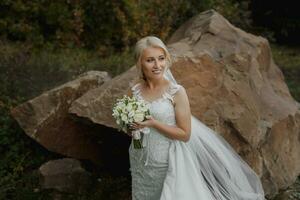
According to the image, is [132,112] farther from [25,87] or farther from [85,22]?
[85,22]

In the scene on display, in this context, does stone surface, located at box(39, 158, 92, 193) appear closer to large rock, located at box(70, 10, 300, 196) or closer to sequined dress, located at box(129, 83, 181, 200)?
large rock, located at box(70, 10, 300, 196)

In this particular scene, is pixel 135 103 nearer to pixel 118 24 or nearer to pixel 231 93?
pixel 231 93

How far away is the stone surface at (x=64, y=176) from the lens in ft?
20.0

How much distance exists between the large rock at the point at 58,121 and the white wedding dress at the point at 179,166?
1802mm

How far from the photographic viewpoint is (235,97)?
600 centimetres

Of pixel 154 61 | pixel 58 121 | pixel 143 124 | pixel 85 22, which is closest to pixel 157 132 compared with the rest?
pixel 143 124

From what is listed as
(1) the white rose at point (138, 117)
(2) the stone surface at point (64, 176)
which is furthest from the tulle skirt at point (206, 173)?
(2) the stone surface at point (64, 176)

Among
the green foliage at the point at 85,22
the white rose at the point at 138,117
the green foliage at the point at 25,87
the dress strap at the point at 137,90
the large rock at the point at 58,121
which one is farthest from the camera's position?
the green foliage at the point at 85,22

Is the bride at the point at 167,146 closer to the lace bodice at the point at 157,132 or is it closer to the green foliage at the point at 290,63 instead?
the lace bodice at the point at 157,132

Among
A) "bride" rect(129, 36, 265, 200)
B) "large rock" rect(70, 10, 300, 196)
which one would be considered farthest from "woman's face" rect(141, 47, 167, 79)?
"large rock" rect(70, 10, 300, 196)

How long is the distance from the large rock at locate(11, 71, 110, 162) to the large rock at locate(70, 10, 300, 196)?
54 cm

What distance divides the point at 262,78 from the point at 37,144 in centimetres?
264

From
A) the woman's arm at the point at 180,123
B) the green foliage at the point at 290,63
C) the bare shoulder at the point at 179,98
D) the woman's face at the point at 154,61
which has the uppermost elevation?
the woman's face at the point at 154,61

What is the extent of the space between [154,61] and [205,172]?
996mm
